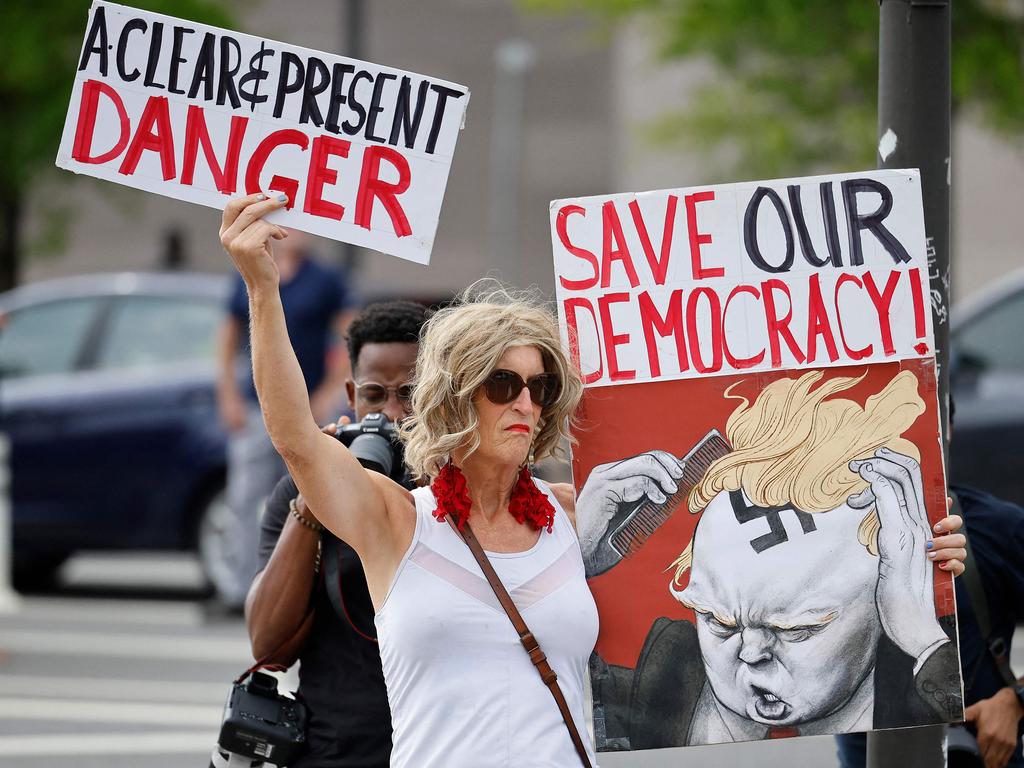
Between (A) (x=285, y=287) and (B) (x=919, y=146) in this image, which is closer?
(B) (x=919, y=146)

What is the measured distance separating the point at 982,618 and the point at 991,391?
17.4 ft

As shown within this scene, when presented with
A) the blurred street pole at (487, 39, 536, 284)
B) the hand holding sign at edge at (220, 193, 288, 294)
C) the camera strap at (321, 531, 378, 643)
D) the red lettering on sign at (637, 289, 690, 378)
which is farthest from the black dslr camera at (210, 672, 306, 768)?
the blurred street pole at (487, 39, 536, 284)

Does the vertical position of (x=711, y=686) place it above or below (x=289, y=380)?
below

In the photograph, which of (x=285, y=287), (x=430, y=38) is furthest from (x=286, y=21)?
(x=285, y=287)

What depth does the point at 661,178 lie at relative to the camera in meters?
25.5

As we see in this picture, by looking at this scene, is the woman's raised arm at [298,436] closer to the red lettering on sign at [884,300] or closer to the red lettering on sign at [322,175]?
the red lettering on sign at [322,175]

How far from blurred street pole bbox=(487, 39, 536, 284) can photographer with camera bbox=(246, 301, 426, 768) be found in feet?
80.4

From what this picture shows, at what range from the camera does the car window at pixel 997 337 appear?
8.44 metres

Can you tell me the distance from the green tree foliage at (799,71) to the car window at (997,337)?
443 cm

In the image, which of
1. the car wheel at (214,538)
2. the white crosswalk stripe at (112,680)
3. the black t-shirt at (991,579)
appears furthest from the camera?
the car wheel at (214,538)

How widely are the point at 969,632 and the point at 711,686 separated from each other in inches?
30.2

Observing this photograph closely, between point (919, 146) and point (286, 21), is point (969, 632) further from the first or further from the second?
point (286, 21)

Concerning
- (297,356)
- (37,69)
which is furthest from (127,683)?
(37,69)

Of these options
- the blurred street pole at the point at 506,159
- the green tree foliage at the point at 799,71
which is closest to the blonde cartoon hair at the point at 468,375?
the green tree foliage at the point at 799,71
